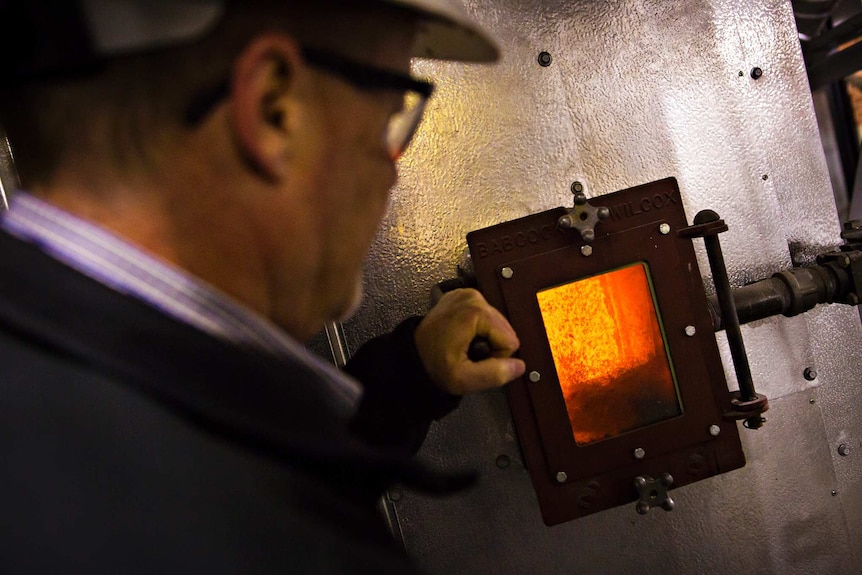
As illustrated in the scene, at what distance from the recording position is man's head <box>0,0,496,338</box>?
0.51 m

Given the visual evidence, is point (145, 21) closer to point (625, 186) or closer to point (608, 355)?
point (608, 355)

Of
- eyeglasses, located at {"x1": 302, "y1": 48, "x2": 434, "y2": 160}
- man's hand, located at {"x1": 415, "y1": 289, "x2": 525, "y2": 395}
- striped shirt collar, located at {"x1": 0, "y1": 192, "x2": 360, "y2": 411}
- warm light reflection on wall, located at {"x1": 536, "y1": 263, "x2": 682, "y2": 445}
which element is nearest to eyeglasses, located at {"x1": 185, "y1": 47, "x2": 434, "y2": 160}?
eyeglasses, located at {"x1": 302, "y1": 48, "x2": 434, "y2": 160}

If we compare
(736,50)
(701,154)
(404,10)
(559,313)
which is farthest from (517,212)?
(404,10)

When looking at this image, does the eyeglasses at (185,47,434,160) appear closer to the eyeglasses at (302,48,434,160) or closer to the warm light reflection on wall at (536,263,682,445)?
the eyeglasses at (302,48,434,160)

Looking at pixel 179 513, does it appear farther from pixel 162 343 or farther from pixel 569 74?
pixel 569 74

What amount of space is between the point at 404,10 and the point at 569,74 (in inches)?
30.3

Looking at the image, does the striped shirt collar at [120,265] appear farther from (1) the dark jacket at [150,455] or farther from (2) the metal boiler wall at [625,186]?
(2) the metal boiler wall at [625,186]

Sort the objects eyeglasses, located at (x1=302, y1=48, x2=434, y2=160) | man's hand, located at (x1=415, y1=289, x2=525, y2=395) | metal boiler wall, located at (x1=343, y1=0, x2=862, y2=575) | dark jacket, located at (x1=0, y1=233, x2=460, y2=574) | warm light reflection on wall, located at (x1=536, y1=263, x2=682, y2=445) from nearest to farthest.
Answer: dark jacket, located at (x1=0, y1=233, x2=460, y2=574) < eyeglasses, located at (x1=302, y1=48, x2=434, y2=160) < man's hand, located at (x1=415, y1=289, x2=525, y2=395) < warm light reflection on wall, located at (x1=536, y1=263, x2=682, y2=445) < metal boiler wall, located at (x1=343, y1=0, x2=862, y2=575)

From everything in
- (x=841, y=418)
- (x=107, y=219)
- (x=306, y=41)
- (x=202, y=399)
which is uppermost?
(x=306, y=41)

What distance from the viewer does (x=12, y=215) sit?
1.73 ft

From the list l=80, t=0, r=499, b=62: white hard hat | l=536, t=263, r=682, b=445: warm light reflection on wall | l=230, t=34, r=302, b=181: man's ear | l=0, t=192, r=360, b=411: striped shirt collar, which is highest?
l=80, t=0, r=499, b=62: white hard hat

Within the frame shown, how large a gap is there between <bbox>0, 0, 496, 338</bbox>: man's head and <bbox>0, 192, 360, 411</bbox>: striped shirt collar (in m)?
0.01

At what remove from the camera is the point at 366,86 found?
59cm

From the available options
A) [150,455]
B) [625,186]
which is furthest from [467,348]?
[150,455]
